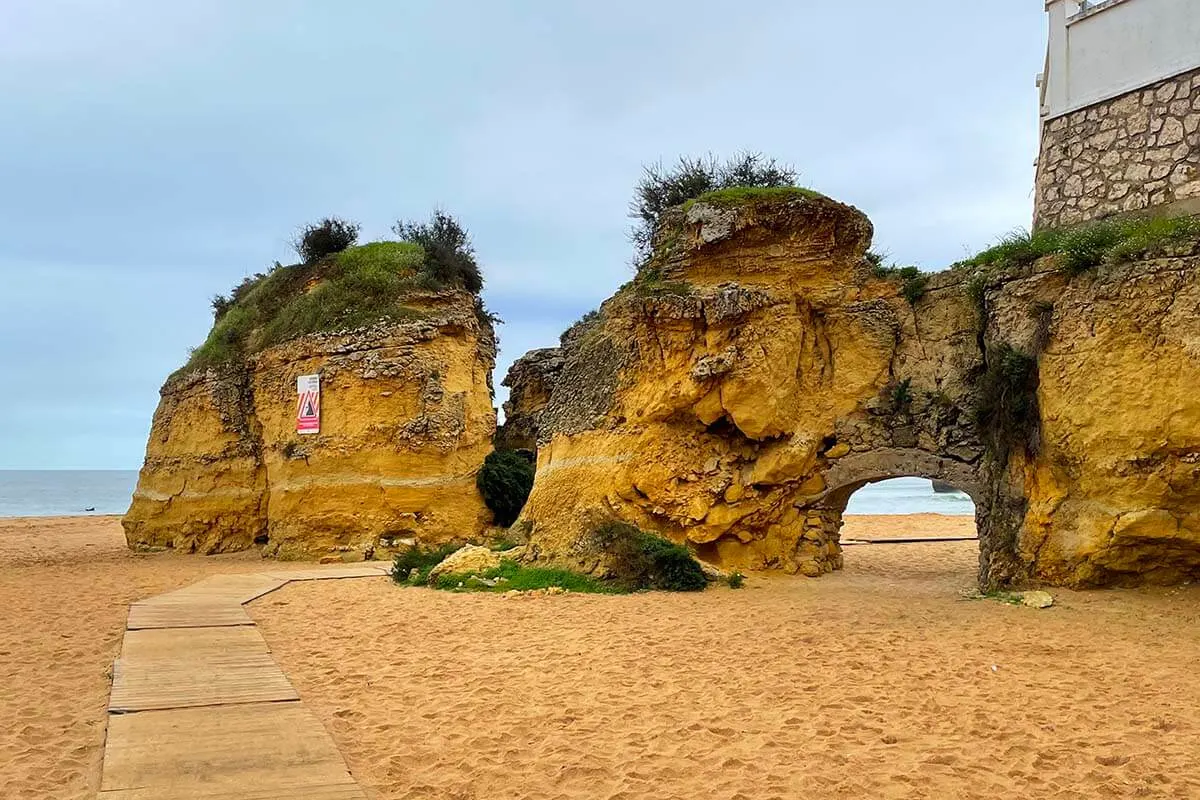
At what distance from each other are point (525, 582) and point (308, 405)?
790cm

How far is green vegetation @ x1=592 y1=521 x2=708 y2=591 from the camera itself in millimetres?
12281

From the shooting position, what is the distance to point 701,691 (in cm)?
726

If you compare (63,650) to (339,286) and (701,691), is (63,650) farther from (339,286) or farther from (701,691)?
(339,286)

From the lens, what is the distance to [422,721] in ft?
21.5

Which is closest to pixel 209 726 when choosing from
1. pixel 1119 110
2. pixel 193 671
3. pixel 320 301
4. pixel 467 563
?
pixel 193 671

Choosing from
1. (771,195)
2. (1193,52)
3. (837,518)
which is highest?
(1193,52)

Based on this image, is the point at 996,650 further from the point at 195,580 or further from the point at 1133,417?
the point at 195,580

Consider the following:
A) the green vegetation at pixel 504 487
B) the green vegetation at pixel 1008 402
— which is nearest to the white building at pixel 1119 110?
the green vegetation at pixel 1008 402

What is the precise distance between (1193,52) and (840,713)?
12.2 meters

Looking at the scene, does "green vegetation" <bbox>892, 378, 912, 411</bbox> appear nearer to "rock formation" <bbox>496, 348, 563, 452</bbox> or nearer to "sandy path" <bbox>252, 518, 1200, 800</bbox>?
"sandy path" <bbox>252, 518, 1200, 800</bbox>

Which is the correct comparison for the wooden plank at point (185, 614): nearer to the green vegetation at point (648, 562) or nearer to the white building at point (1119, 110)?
the green vegetation at point (648, 562)

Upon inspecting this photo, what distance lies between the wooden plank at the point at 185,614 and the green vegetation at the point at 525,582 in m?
3.10

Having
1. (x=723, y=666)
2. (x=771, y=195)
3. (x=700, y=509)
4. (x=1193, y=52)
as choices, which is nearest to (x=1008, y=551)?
(x=700, y=509)

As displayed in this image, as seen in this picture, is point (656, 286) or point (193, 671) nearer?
point (193, 671)
